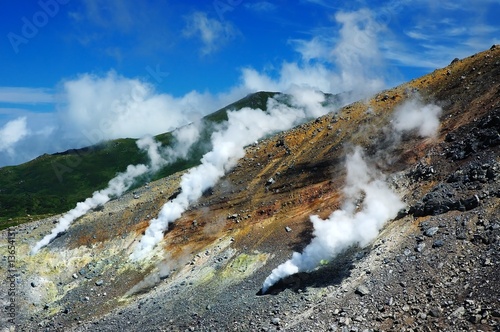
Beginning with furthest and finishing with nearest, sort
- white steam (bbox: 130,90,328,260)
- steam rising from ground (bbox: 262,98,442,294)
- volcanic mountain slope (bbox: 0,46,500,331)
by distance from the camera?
white steam (bbox: 130,90,328,260) → steam rising from ground (bbox: 262,98,442,294) → volcanic mountain slope (bbox: 0,46,500,331)

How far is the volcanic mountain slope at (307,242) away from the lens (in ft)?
76.2

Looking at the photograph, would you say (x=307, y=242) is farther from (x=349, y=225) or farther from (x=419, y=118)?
(x=419, y=118)

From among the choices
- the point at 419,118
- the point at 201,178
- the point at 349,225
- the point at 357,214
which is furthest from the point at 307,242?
the point at 201,178

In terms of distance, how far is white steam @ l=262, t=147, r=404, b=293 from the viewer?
29328 mm

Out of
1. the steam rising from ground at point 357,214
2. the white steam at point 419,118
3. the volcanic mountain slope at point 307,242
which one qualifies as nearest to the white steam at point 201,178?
the volcanic mountain slope at point 307,242

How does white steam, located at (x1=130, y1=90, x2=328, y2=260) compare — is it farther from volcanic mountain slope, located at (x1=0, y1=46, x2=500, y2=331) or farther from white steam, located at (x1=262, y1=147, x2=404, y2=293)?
white steam, located at (x1=262, y1=147, x2=404, y2=293)

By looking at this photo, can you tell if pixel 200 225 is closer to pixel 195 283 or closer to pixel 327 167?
pixel 195 283

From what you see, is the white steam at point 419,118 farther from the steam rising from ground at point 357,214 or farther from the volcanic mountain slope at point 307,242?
the volcanic mountain slope at point 307,242

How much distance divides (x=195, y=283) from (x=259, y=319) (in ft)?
30.9

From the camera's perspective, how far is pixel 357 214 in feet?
106

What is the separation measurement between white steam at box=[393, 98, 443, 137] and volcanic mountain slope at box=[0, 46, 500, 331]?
0.77m

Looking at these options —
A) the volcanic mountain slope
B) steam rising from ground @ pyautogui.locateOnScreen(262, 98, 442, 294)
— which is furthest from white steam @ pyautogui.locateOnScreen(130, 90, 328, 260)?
steam rising from ground @ pyautogui.locateOnScreen(262, 98, 442, 294)

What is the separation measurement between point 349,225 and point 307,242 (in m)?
3.71

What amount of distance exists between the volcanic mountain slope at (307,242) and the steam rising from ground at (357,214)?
73 centimetres
